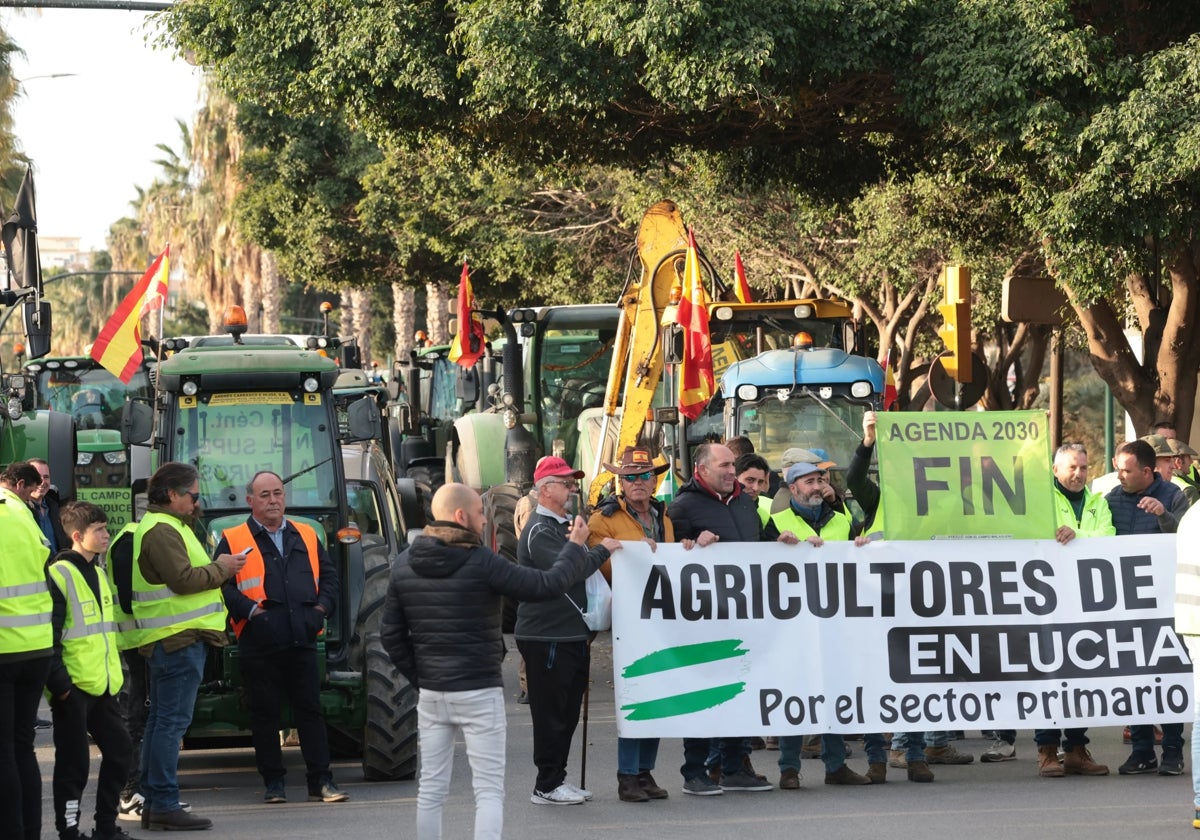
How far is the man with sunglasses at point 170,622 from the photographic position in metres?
9.05

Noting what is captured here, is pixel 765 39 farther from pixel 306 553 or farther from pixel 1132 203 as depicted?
pixel 306 553

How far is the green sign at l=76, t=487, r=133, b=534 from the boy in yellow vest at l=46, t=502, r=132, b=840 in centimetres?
763

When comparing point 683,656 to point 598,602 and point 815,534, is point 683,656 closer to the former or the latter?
point 598,602

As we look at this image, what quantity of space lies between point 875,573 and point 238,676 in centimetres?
362

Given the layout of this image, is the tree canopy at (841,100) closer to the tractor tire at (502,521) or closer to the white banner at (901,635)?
the tractor tire at (502,521)

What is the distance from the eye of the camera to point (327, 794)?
9680 mm

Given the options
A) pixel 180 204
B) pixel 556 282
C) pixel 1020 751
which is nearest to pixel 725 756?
pixel 1020 751

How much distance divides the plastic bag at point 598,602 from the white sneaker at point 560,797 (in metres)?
0.86

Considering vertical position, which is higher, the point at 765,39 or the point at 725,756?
the point at 765,39

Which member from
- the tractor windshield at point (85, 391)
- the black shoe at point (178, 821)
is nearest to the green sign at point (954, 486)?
the black shoe at point (178, 821)

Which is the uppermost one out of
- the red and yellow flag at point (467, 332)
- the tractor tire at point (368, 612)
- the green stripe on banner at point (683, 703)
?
the red and yellow flag at point (467, 332)

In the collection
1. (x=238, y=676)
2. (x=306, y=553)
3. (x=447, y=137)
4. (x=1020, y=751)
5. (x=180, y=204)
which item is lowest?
(x=1020, y=751)

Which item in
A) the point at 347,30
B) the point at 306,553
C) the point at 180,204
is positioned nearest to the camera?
the point at 306,553

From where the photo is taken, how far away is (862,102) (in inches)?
685
